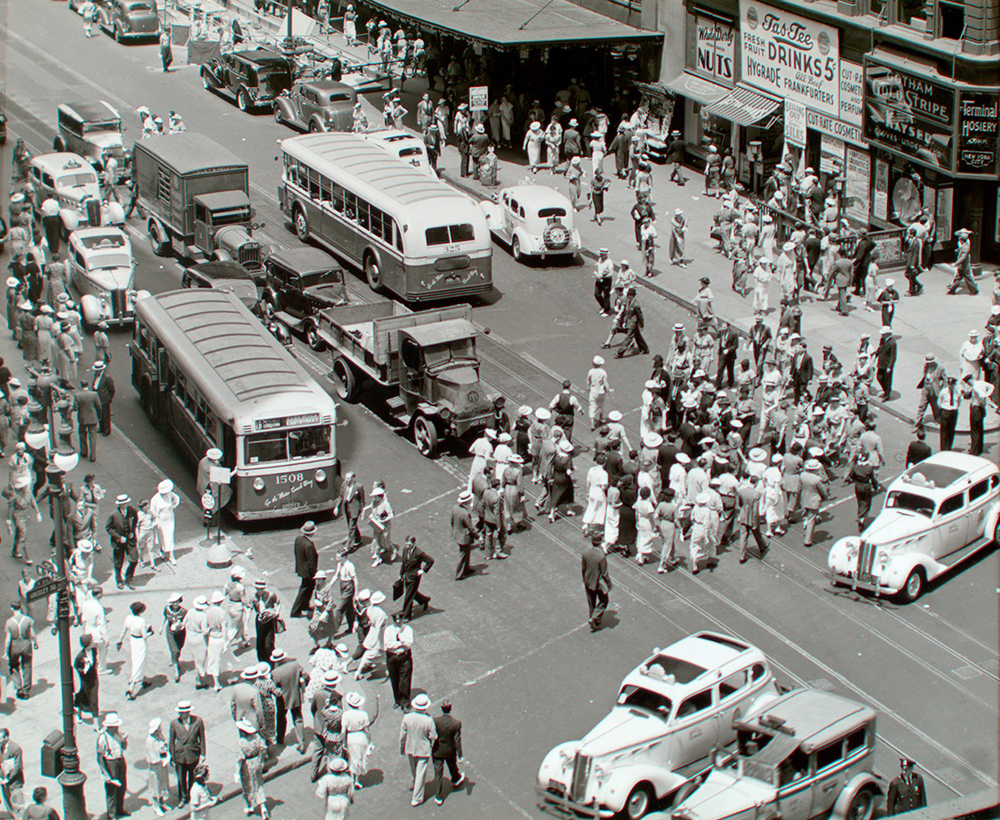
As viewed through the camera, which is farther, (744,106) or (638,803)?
(744,106)

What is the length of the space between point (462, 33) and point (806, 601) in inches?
1154

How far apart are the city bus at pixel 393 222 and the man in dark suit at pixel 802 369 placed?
381 inches

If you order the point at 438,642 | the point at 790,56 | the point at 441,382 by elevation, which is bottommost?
the point at 438,642

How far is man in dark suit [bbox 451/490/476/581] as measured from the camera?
2527 centimetres

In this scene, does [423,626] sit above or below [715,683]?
below

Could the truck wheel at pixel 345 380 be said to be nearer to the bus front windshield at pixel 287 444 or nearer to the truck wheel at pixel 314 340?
the truck wheel at pixel 314 340

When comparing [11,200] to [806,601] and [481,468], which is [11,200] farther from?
[806,601]

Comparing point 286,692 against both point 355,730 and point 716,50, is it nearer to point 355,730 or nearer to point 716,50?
point 355,730

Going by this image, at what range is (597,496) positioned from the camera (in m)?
26.3

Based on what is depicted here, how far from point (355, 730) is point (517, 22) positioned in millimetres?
35138

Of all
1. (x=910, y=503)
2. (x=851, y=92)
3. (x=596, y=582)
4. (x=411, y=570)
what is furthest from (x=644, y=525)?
(x=851, y=92)

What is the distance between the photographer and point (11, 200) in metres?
44.1

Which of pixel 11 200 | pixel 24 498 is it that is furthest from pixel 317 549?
pixel 11 200

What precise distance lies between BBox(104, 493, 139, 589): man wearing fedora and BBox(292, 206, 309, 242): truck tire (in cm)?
1715
